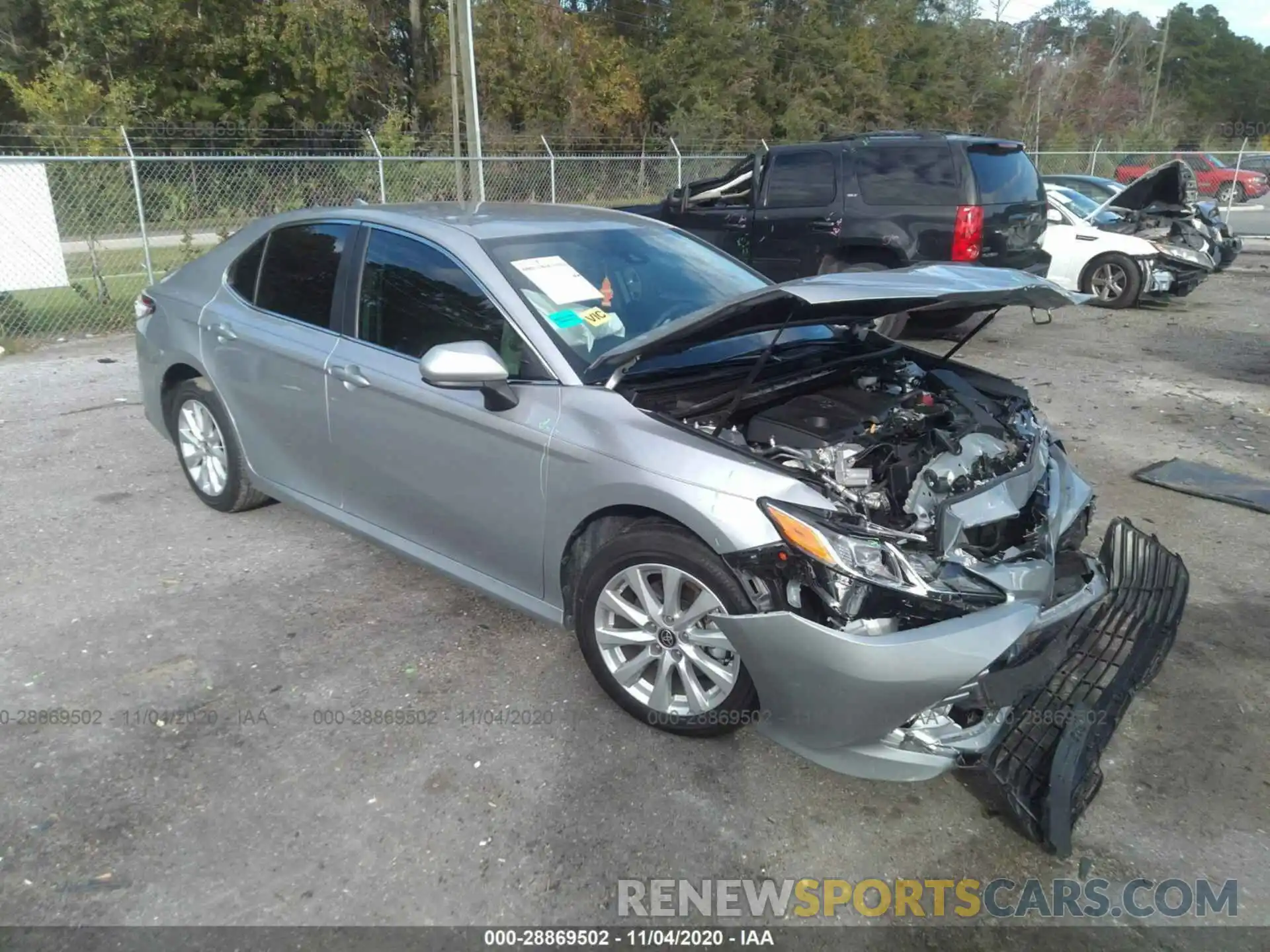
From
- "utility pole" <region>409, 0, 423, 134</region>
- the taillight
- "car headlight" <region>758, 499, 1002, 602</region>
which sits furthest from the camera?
"utility pole" <region>409, 0, 423, 134</region>

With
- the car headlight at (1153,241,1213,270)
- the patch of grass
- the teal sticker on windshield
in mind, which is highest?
the teal sticker on windshield

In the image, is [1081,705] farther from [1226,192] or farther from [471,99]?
[1226,192]

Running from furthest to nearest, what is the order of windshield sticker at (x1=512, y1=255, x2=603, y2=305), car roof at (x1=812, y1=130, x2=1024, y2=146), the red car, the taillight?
the red car
car roof at (x1=812, y1=130, x2=1024, y2=146)
the taillight
windshield sticker at (x1=512, y1=255, x2=603, y2=305)

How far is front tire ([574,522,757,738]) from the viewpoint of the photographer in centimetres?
296

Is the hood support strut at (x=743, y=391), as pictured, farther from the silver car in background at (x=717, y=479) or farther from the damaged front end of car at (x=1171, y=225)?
the damaged front end of car at (x=1171, y=225)

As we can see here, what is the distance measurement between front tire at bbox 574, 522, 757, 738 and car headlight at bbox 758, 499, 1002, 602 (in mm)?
252

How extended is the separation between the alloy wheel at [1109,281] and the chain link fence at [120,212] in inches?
297

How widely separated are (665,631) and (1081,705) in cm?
129

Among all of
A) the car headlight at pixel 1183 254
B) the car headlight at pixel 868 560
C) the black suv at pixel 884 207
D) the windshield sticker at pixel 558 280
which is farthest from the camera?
the car headlight at pixel 1183 254

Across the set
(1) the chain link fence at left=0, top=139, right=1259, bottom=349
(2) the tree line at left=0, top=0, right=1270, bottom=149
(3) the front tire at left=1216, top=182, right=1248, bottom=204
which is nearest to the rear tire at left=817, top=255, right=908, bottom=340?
(1) the chain link fence at left=0, top=139, right=1259, bottom=349

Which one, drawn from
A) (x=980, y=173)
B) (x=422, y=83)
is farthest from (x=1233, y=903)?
(x=422, y=83)

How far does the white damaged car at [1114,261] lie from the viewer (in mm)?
11922

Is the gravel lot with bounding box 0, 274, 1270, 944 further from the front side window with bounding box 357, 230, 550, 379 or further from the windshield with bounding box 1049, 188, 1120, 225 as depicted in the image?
the windshield with bounding box 1049, 188, 1120, 225

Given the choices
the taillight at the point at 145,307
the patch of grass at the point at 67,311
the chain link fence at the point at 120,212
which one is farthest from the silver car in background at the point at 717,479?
the patch of grass at the point at 67,311
